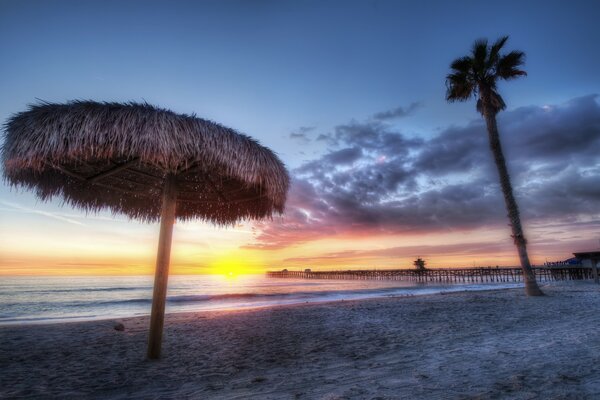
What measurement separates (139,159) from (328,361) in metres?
4.18

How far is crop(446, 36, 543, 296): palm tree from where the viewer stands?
43.3ft

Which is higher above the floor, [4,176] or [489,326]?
[4,176]

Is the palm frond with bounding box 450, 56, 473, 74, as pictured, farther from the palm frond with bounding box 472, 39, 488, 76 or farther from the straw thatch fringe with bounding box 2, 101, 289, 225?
the straw thatch fringe with bounding box 2, 101, 289, 225

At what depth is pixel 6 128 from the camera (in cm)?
455

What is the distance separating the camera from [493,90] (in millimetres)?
14250

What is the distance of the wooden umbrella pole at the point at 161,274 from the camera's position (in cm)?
501

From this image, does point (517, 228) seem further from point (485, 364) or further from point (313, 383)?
point (313, 383)

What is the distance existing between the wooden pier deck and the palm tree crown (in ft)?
104

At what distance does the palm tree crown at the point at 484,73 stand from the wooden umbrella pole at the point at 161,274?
14.4 meters

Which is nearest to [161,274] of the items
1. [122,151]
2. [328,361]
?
[122,151]

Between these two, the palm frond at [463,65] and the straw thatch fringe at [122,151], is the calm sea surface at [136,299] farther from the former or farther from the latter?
the palm frond at [463,65]

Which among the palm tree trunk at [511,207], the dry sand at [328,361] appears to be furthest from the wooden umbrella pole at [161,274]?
Answer: the palm tree trunk at [511,207]

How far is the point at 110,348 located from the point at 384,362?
5.41m

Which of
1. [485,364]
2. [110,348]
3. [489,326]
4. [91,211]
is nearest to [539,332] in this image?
[489,326]
